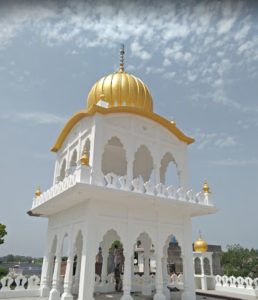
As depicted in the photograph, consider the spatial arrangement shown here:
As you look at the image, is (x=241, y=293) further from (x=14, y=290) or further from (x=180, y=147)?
(x=14, y=290)

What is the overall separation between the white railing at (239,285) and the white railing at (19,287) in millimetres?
9588

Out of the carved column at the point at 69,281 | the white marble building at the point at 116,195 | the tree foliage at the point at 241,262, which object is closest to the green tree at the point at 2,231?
the white marble building at the point at 116,195

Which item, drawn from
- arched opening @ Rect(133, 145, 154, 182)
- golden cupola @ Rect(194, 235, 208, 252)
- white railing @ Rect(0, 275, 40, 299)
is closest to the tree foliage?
golden cupola @ Rect(194, 235, 208, 252)

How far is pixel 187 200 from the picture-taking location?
11.4 meters

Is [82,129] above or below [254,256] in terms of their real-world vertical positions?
above

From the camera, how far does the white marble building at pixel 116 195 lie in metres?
9.88

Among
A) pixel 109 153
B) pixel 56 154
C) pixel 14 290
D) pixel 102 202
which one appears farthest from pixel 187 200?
pixel 14 290

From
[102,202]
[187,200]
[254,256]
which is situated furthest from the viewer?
[254,256]

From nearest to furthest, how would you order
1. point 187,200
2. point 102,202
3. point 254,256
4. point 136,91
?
point 102,202
point 187,200
point 136,91
point 254,256

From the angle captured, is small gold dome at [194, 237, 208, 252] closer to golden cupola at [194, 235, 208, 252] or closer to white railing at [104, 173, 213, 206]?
golden cupola at [194, 235, 208, 252]

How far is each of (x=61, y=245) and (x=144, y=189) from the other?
4092mm

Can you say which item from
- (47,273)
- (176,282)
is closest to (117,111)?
(47,273)

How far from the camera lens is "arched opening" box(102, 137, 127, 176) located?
1410 cm

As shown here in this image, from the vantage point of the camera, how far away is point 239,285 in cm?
1527
